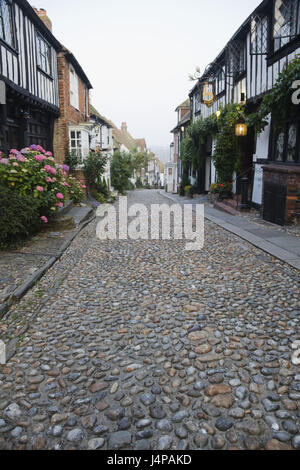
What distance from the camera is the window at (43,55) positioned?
10852mm

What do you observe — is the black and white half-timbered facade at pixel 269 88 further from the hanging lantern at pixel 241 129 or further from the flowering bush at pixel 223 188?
the flowering bush at pixel 223 188

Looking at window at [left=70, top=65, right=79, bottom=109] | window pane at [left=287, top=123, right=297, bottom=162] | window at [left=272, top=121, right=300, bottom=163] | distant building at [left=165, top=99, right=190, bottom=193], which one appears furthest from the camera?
distant building at [left=165, top=99, right=190, bottom=193]

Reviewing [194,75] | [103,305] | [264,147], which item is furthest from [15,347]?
[194,75]

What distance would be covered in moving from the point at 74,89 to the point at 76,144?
298 cm

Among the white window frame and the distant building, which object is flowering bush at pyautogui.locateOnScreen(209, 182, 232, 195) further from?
the distant building

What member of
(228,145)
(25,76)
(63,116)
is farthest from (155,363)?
(63,116)

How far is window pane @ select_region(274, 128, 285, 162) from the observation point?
32.1 ft

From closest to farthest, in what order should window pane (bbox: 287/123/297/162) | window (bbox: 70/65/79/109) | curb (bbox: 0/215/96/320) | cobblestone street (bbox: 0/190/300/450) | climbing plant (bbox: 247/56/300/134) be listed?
cobblestone street (bbox: 0/190/300/450) < curb (bbox: 0/215/96/320) < climbing plant (bbox: 247/56/300/134) < window pane (bbox: 287/123/297/162) < window (bbox: 70/65/79/109)

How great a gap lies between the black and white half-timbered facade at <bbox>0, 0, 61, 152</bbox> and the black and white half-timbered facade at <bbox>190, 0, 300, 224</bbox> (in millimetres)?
6093

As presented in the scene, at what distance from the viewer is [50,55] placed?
12.1 m

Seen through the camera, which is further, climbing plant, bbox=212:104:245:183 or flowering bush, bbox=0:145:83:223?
climbing plant, bbox=212:104:245:183

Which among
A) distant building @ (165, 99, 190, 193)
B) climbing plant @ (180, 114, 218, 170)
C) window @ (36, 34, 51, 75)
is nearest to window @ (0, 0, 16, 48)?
window @ (36, 34, 51, 75)
